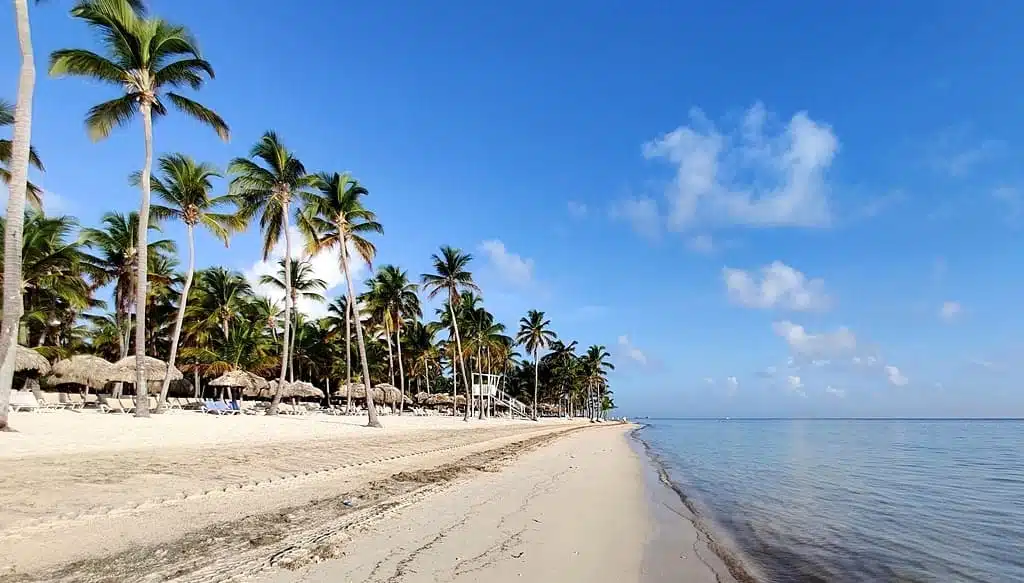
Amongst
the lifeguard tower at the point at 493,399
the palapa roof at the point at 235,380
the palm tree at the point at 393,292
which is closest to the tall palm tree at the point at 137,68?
the palapa roof at the point at 235,380

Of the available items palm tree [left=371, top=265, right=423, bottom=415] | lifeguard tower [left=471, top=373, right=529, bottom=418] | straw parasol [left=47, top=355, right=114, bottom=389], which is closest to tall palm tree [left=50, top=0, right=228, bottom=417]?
straw parasol [left=47, top=355, right=114, bottom=389]

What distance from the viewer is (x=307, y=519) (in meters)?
6.72

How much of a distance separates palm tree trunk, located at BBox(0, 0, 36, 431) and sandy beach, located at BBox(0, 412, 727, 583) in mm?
1795

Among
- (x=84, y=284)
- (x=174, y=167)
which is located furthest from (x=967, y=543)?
(x=84, y=284)

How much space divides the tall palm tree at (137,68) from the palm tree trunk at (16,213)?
4.61 meters

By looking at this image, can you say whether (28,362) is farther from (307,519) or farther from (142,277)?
(307,519)

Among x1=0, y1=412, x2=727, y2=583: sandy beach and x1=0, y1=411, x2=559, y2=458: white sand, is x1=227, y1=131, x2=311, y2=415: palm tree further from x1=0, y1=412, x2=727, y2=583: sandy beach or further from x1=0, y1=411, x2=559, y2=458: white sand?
x1=0, y1=412, x2=727, y2=583: sandy beach

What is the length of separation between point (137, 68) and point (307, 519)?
Answer: 66.7 feet

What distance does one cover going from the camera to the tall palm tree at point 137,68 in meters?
18.5

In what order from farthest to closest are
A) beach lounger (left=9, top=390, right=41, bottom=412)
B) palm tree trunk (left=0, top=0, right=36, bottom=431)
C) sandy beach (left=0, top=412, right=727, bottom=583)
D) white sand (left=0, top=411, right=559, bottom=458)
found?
1. beach lounger (left=9, top=390, right=41, bottom=412)
2. palm tree trunk (left=0, top=0, right=36, bottom=431)
3. white sand (left=0, top=411, right=559, bottom=458)
4. sandy beach (left=0, top=412, right=727, bottom=583)

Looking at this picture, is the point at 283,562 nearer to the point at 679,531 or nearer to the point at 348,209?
the point at 679,531

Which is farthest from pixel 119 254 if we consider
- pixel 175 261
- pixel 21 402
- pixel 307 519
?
pixel 307 519

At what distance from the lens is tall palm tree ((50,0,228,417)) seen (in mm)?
18484

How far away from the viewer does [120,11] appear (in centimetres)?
1856
